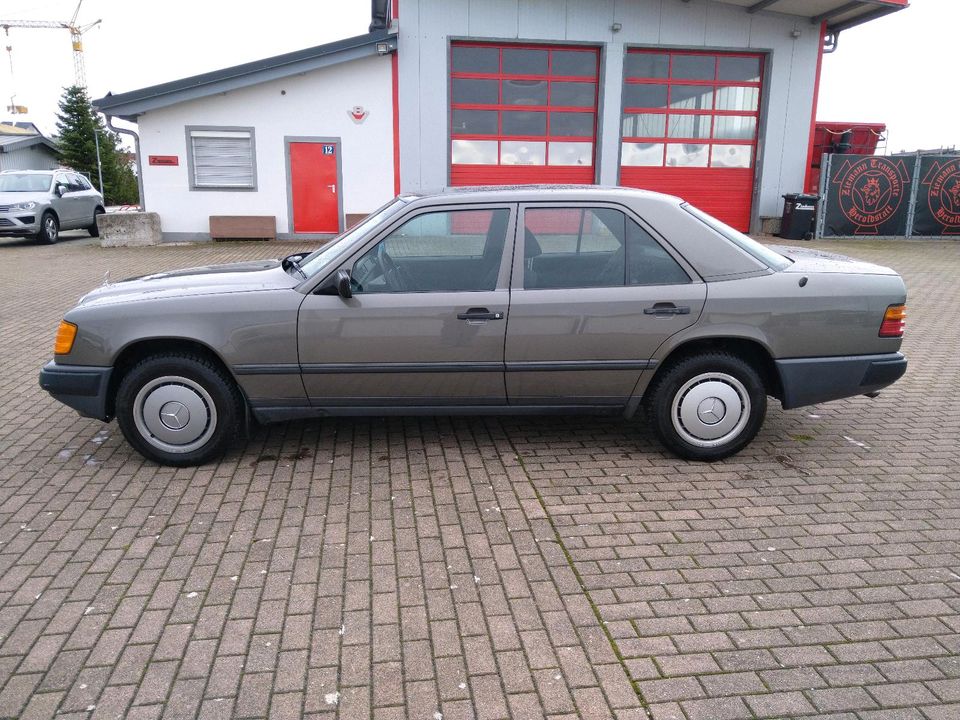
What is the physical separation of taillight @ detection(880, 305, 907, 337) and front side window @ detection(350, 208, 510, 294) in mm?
2352

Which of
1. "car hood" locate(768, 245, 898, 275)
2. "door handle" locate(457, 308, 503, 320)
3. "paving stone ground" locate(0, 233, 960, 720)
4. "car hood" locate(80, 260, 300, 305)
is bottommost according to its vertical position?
"paving stone ground" locate(0, 233, 960, 720)

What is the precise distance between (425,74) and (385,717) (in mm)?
15991

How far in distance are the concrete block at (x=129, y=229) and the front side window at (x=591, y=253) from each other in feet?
48.0

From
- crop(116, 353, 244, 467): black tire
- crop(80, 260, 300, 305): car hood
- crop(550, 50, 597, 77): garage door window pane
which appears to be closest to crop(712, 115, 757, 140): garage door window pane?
crop(550, 50, 597, 77): garage door window pane

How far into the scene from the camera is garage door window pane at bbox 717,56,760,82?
701 inches

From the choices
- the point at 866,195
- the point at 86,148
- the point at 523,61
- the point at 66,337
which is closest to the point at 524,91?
the point at 523,61

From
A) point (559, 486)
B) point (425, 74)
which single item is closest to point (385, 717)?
point (559, 486)

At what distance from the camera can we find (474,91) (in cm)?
1708

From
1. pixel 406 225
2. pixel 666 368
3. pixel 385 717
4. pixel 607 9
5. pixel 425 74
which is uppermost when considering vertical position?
pixel 607 9

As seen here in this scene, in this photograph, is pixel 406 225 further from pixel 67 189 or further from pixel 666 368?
pixel 67 189

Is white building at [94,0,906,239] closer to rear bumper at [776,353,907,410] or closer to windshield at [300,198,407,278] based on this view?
windshield at [300,198,407,278]

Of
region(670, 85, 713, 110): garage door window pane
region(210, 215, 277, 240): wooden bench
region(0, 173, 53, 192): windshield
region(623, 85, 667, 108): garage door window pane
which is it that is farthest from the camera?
region(0, 173, 53, 192): windshield

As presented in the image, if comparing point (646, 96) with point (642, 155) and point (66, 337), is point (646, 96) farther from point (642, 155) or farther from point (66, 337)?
point (66, 337)

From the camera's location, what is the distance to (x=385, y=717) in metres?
2.50
